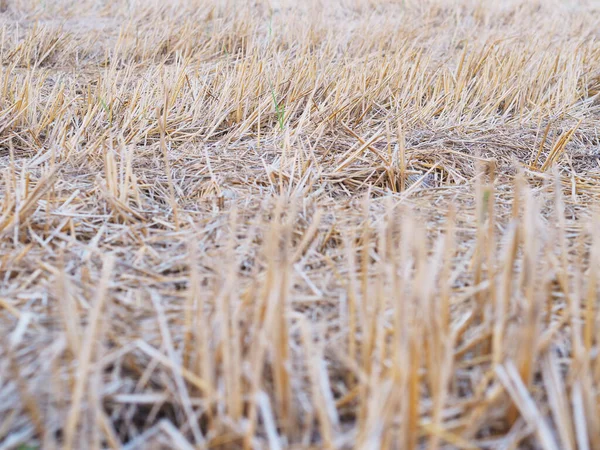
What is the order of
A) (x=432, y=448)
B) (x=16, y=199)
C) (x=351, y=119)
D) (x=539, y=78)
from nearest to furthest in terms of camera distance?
1. (x=432, y=448)
2. (x=16, y=199)
3. (x=351, y=119)
4. (x=539, y=78)

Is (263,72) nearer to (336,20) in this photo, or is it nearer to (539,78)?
(539,78)

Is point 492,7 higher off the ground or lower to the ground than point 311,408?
higher

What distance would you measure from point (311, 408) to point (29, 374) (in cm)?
37

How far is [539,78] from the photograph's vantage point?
2418mm

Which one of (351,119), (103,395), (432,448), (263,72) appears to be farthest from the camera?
(263,72)

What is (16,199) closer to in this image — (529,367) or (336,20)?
(529,367)

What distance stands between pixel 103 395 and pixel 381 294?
0.37 m

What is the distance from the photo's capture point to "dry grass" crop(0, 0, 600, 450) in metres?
0.63

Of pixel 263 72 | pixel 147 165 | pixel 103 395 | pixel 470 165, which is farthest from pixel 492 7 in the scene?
pixel 103 395

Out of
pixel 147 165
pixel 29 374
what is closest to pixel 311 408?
pixel 29 374

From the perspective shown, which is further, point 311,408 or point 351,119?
point 351,119

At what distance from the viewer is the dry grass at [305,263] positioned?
628 mm

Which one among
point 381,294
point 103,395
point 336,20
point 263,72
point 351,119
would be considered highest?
point 336,20

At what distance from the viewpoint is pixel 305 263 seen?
1006mm
